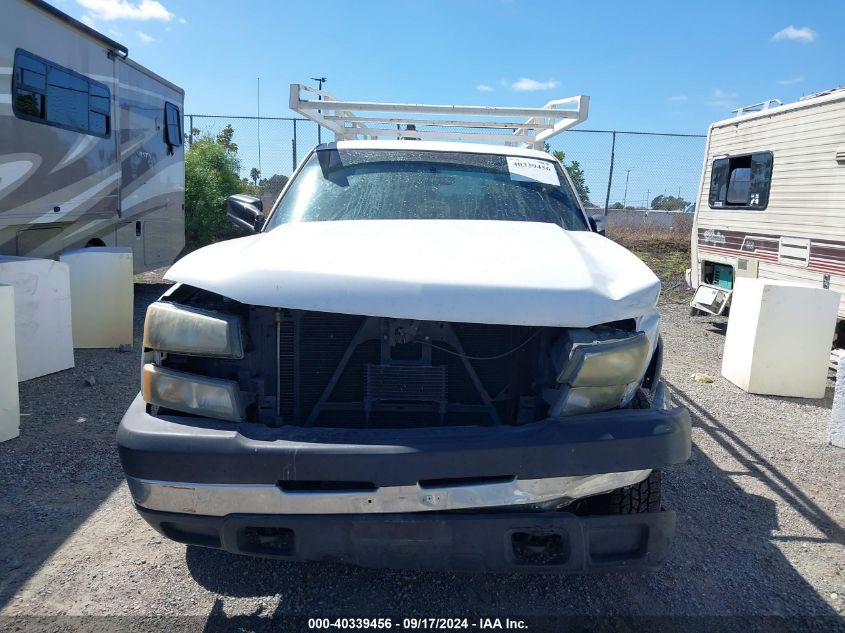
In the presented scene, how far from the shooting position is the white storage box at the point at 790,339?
5.76 m

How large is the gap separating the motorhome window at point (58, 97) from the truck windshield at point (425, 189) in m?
4.22

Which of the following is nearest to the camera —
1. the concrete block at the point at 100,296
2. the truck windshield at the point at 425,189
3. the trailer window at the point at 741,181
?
the truck windshield at the point at 425,189

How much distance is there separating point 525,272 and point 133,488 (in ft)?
5.08

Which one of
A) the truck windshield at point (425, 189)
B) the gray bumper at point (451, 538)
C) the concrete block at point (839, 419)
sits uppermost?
the truck windshield at point (425, 189)

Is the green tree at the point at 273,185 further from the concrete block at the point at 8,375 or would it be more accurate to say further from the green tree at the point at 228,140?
the concrete block at the point at 8,375

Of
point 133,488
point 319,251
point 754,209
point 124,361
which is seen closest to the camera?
point 133,488

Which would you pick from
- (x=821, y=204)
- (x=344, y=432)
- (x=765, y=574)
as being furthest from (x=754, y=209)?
(x=344, y=432)

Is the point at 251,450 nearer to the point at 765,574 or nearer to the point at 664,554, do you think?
the point at 664,554

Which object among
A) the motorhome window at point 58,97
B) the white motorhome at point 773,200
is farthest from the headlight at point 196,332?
the white motorhome at point 773,200

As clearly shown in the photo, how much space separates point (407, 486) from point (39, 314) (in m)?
4.91

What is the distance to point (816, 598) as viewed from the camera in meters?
2.71

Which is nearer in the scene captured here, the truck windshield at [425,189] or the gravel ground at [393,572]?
the gravel ground at [393,572]

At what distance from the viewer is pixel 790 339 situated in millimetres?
5789

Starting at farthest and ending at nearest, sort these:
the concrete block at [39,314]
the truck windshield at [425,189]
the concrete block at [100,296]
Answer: the concrete block at [100,296] → the concrete block at [39,314] → the truck windshield at [425,189]
